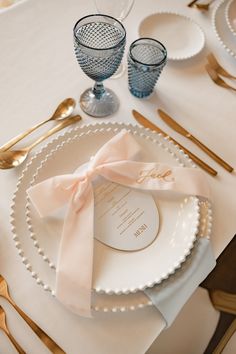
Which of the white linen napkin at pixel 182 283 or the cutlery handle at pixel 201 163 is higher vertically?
the cutlery handle at pixel 201 163

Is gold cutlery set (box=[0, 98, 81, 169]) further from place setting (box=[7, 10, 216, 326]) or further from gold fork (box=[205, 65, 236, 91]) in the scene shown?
gold fork (box=[205, 65, 236, 91])

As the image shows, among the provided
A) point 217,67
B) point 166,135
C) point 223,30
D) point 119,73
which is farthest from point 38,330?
point 223,30

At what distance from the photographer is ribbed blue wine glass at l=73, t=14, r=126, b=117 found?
0.63m

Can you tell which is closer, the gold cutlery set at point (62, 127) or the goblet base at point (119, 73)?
the gold cutlery set at point (62, 127)

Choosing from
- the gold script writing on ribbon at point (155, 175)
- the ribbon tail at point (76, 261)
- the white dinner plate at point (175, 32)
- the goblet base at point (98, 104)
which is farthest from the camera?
the white dinner plate at point (175, 32)

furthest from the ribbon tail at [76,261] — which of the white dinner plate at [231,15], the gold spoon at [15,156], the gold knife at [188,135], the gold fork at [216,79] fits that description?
the white dinner plate at [231,15]

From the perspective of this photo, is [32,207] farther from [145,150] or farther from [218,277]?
[218,277]

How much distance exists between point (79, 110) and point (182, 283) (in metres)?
0.35

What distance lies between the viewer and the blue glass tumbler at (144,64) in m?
0.69

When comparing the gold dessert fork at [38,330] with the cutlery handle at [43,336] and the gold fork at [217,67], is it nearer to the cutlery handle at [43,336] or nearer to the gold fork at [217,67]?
the cutlery handle at [43,336]

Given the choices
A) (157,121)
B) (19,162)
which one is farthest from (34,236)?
(157,121)

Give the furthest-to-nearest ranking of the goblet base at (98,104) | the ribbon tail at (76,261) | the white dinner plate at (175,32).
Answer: the white dinner plate at (175,32) → the goblet base at (98,104) → the ribbon tail at (76,261)

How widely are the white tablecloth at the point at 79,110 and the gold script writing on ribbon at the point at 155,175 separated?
0.10 meters

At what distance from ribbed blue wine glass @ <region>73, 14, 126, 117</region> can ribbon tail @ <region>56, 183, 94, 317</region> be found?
0.76ft
